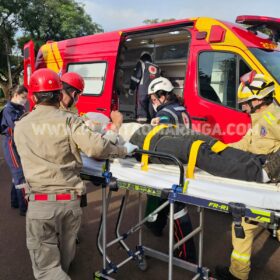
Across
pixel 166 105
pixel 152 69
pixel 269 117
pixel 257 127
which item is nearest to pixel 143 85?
pixel 152 69

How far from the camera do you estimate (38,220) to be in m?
2.34

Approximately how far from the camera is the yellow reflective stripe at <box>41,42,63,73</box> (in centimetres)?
662

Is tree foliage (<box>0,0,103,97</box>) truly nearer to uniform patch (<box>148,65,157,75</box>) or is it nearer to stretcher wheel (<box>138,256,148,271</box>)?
uniform patch (<box>148,65,157,75</box>)

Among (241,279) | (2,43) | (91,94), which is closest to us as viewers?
(241,279)

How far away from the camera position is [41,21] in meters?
21.0

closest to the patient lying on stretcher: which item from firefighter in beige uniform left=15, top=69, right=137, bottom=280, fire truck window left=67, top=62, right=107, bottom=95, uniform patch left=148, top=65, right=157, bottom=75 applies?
firefighter in beige uniform left=15, top=69, right=137, bottom=280

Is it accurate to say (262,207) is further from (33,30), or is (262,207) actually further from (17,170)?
(33,30)

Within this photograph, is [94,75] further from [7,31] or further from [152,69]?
[7,31]

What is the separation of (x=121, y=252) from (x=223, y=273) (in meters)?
1.08

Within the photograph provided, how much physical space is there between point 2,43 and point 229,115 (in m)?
22.4

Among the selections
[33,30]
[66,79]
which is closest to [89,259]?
[66,79]

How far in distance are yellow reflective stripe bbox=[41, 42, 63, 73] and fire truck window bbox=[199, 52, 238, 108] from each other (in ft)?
10.6

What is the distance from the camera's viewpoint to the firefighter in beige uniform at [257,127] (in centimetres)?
264

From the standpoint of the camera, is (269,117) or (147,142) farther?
(147,142)
